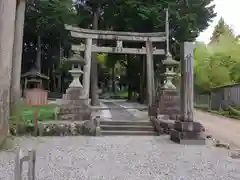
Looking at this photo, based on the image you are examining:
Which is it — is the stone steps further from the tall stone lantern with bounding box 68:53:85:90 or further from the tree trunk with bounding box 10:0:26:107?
the tree trunk with bounding box 10:0:26:107

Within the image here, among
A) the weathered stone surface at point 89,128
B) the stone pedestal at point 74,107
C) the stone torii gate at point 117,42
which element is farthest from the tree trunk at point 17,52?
the stone torii gate at point 117,42

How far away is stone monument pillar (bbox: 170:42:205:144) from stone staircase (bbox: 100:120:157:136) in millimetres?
1862

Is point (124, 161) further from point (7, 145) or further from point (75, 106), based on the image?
point (75, 106)

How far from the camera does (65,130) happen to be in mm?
10258

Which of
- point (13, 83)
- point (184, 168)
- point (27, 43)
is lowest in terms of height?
point (184, 168)

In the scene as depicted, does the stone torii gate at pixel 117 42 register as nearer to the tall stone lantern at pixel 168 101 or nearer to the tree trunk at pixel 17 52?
the tall stone lantern at pixel 168 101

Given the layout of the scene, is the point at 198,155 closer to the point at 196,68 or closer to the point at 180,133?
the point at 180,133

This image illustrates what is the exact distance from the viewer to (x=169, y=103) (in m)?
12.5

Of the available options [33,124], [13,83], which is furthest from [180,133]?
[13,83]

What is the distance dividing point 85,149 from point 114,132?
3.20 m

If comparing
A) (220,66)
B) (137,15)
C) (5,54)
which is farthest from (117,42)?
(220,66)

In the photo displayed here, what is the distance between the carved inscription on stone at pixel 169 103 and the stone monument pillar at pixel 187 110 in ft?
10.3

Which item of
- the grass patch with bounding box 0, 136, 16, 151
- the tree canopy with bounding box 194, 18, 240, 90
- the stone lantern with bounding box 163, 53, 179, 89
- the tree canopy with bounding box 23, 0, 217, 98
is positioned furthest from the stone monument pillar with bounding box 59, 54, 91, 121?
the tree canopy with bounding box 194, 18, 240, 90

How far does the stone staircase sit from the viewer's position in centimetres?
1084
